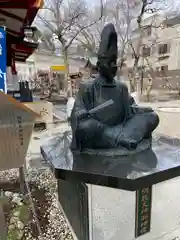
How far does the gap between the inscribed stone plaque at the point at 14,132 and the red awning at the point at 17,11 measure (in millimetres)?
2058

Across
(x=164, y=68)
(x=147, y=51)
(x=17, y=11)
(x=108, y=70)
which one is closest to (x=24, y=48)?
(x=17, y=11)

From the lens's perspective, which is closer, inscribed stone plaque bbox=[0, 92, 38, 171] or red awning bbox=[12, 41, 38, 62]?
inscribed stone plaque bbox=[0, 92, 38, 171]

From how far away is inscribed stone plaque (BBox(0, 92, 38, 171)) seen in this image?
5.34 ft

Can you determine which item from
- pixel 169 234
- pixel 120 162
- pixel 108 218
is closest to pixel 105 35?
pixel 120 162

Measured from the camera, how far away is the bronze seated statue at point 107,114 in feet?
6.73

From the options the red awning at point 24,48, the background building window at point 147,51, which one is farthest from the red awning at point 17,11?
the background building window at point 147,51

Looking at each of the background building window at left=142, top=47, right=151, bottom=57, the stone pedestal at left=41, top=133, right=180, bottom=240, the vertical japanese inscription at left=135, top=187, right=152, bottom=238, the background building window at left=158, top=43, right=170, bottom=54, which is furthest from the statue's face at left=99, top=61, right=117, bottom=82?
the background building window at left=158, top=43, right=170, bottom=54

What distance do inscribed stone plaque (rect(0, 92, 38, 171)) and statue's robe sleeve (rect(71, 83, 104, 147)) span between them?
440mm

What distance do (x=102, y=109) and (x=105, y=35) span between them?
770 millimetres

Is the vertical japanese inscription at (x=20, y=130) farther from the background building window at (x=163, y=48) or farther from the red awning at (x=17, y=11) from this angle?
the background building window at (x=163, y=48)

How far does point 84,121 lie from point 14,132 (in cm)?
65

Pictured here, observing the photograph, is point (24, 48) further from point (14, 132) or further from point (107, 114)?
point (14, 132)

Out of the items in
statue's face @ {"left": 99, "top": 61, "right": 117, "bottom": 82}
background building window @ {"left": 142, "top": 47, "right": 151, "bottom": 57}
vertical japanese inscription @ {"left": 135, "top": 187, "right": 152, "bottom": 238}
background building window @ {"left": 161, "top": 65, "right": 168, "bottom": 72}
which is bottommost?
vertical japanese inscription @ {"left": 135, "top": 187, "right": 152, "bottom": 238}

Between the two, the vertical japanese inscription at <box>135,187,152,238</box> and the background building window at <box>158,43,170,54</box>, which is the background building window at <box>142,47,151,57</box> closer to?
the background building window at <box>158,43,170,54</box>
